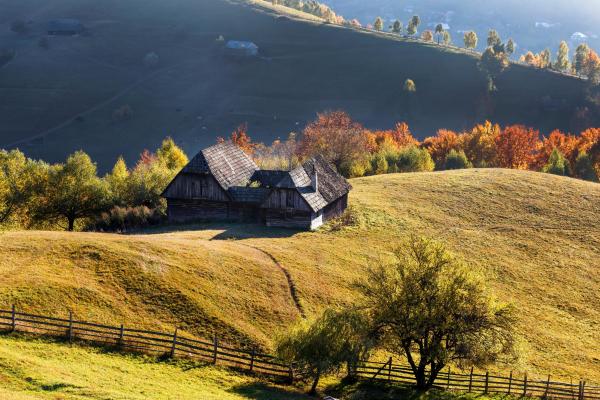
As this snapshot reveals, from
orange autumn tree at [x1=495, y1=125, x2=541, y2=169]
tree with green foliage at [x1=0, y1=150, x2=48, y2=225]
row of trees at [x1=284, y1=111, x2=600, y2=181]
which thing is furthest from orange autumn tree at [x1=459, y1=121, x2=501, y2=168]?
tree with green foliage at [x1=0, y1=150, x2=48, y2=225]

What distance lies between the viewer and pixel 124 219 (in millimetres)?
64375

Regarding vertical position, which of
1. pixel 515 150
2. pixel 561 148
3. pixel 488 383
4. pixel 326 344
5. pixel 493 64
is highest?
pixel 493 64

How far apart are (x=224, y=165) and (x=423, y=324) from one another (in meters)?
36.4

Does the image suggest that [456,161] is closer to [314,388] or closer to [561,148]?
[561,148]

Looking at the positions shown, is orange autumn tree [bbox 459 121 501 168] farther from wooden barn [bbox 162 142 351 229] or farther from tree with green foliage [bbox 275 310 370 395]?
tree with green foliage [bbox 275 310 370 395]

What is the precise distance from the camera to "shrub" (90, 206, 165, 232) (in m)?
64.2

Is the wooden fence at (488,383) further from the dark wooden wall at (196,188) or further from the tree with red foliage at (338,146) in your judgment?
the tree with red foliage at (338,146)

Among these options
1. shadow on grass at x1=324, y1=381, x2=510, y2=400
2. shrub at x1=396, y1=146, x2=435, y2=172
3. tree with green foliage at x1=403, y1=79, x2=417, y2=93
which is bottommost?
shadow on grass at x1=324, y1=381, x2=510, y2=400

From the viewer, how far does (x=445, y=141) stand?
128m

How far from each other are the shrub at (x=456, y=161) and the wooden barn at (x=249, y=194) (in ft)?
173

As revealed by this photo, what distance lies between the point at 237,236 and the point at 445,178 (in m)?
37.1

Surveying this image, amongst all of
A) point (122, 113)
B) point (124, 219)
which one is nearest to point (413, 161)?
point (124, 219)

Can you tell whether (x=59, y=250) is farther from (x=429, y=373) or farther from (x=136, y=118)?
(x=136, y=118)

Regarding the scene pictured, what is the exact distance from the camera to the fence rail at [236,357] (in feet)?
112
